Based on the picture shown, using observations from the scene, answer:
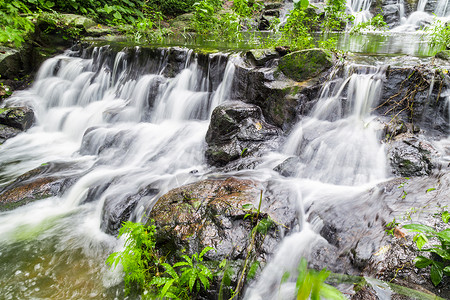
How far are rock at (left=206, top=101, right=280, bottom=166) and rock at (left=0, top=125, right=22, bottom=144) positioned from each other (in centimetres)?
541

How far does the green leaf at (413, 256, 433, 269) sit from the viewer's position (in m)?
Result: 1.93

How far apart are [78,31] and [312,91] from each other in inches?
366

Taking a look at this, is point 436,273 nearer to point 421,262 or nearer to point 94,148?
point 421,262

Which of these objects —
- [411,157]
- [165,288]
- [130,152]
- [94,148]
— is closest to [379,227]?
[411,157]

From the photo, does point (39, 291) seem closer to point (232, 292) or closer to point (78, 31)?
point (232, 292)

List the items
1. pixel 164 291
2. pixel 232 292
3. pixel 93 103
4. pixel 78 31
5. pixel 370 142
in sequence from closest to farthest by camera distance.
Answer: pixel 164 291 → pixel 232 292 → pixel 370 142 → pixel 93 103 → pixel 78 31

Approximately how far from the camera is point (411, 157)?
11.9 feet

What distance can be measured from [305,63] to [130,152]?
13.7 feet

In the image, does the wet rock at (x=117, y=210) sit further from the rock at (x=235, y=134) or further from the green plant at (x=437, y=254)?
the green plant at (x=437, y=254)

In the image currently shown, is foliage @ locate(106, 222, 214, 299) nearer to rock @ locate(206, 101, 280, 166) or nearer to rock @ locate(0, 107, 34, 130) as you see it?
rock @ locate(206, 101, 280, 166)

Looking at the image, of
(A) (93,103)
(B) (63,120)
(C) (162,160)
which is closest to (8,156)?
(B) (63,120)

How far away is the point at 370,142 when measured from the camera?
4.17 m

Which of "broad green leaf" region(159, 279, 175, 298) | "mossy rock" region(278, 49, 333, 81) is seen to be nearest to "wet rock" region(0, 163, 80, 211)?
"broad green leaf" region(159, 279, 175, 298)

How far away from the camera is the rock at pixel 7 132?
20.9ft
